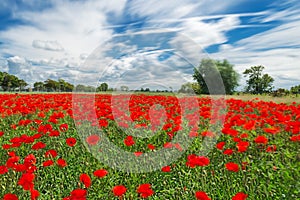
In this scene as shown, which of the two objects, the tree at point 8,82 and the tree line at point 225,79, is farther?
the tree at point 8,82

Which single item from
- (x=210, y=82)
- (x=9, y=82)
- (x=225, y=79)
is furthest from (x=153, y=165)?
(x=9, y=82)

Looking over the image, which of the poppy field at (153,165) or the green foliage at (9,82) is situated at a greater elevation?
the green foliage at (9,82)

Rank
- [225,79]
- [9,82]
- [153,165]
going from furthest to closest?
[9,82] → [225,79] → [153,165]

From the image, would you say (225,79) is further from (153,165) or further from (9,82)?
(9,82)

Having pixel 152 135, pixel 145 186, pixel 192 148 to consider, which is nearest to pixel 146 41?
pixel 152 135

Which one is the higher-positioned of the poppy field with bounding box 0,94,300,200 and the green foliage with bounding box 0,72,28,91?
the green foliage with bounding box 0,72,28,91

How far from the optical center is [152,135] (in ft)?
18.7

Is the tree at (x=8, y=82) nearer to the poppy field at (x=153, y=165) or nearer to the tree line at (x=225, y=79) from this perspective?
the tree line at (x=225, y=79)

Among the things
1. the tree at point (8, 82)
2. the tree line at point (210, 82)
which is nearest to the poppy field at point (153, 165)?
the tree line at point (210, 82)

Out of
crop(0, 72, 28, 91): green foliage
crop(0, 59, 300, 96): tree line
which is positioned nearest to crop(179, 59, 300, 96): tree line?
crop(0, 59, 300, 96): tree line

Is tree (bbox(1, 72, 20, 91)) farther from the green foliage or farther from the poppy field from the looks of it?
the poppy field

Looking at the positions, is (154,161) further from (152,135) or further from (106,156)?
(152,135)

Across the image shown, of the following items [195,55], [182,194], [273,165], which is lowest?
[182,194]

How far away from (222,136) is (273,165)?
1.89 m
